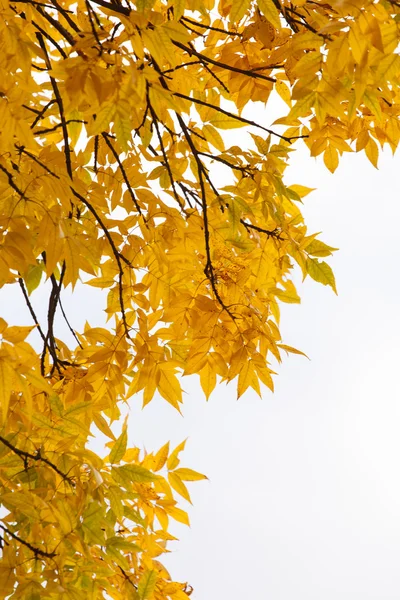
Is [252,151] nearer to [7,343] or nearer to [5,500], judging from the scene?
[7,343]

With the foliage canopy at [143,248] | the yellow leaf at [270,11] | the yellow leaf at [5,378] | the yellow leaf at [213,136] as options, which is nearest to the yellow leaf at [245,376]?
the foliage canopy at [143,248]

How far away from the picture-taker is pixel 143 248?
2.12 meters

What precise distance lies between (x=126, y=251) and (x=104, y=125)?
72cm

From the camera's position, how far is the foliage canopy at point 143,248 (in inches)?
59.6

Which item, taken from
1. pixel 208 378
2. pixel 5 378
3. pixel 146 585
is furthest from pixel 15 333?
pixel 146 585

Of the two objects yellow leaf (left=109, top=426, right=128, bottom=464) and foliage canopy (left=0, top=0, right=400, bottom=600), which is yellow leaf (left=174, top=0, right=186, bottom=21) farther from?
yellow leaf (left=109, top=426, right=128, bottom=464)

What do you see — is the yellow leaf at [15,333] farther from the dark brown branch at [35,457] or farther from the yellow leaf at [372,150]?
the yellow leaf at [372,150]

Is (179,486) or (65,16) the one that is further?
(179,486)

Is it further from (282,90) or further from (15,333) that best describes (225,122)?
(15,333)

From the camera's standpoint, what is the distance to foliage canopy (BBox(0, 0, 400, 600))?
1.51 metres

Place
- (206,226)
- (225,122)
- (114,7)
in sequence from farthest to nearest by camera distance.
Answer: (225,122) → (206,226) → (114,7)

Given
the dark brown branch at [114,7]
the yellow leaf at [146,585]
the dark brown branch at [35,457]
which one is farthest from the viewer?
the yellow leaf at [146,585]

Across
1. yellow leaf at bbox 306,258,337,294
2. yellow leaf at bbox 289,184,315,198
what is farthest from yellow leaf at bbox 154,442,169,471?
yellow leaf at bbox 289,184,315,198

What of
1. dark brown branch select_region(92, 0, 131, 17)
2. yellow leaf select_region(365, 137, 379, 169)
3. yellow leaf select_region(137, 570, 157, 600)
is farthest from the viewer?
yellow leaf select_region(365, 137, 379, 169)
